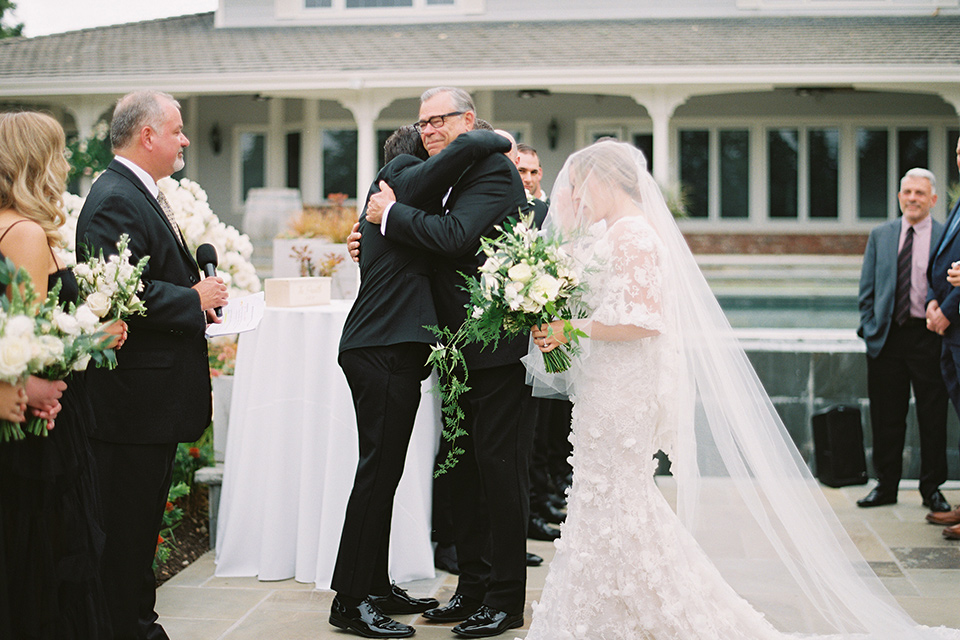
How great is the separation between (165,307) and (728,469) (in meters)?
2.33

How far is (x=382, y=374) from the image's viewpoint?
164 inches

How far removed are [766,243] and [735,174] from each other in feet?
4.87

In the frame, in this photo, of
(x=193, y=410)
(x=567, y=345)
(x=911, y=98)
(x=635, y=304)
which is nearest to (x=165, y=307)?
(x=193, y=410)

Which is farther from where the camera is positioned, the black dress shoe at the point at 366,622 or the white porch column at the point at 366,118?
the white porch column at the point at 366,118

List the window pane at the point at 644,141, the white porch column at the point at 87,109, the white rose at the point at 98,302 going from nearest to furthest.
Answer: the white rose at the point at 98,302, the white porch column at the point at 87,109, the window pane at the point at 644,141

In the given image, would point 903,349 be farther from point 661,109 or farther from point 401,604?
point 661,109

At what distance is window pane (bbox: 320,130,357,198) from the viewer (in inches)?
768

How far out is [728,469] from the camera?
409 cm

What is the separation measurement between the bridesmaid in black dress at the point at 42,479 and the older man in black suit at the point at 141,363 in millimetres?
464

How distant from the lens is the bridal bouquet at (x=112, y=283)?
10.7 ft

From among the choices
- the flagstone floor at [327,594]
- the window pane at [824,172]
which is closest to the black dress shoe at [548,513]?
the flagstone floor at [327,594]

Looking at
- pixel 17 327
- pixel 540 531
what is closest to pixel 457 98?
pixel 17 327

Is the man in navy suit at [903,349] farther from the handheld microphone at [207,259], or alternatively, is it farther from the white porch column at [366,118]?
the white porch column at [366,118]

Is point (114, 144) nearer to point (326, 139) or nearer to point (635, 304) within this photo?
point (635, 304)
